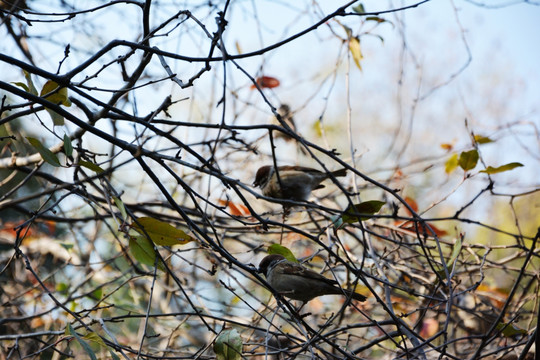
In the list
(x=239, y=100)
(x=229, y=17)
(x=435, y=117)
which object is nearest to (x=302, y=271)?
(x=239, y=100)

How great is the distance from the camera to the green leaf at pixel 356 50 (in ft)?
10.9

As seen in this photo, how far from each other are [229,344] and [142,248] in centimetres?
55

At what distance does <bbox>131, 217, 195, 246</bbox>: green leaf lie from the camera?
223cm

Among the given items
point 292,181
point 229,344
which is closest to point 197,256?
point 292,181

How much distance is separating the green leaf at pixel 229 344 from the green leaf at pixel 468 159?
170 cm

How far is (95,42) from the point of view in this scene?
4.52m

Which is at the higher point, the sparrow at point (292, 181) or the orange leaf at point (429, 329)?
the sparrow at point (292, 181)

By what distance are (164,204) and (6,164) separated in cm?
92

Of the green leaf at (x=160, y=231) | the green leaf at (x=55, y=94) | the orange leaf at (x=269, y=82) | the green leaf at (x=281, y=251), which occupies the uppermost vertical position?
the orange leaf at (x=269, y=82)

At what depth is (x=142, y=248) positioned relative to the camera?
7.50 ft

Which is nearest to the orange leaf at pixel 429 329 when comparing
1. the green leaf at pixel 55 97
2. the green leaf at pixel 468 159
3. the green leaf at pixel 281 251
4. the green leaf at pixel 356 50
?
the green leaf at pixel 468 159

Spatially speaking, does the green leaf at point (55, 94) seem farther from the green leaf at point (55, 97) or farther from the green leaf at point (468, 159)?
the green leaf at point (468, 159)

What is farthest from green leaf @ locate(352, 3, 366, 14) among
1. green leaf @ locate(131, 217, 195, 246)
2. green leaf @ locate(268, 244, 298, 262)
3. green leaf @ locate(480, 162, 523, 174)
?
green leaf @ locate(131, 217, 195, 246)

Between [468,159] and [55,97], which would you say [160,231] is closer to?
[55,97]
